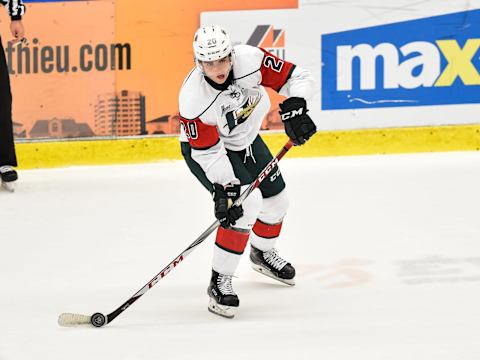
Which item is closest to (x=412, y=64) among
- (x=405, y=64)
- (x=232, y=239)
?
(x=405, y=64)

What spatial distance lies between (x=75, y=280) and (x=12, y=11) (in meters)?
2.04

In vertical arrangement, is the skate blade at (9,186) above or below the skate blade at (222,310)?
below

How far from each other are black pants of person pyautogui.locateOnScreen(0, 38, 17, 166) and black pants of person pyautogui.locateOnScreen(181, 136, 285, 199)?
1875 millimetres

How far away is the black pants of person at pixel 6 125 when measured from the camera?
18.3 ft

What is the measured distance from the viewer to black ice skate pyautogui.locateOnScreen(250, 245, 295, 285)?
4.00 m

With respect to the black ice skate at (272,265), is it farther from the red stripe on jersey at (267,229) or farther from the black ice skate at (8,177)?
the black ice skate at (8,177)

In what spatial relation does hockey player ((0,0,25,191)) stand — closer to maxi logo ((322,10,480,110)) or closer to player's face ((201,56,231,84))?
maxi logo ((322,10,480,110))

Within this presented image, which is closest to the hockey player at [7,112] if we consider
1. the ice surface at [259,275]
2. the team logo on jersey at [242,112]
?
the ice surface at [259,275]

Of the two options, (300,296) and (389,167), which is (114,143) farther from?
(300,296)

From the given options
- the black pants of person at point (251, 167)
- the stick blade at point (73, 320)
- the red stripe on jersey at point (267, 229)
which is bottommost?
the stick blade at point (73, 320)

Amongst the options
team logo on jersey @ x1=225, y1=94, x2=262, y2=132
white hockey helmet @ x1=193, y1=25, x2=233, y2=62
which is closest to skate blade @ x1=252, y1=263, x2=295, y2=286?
team logo on jersey @ x1=225, y1=94, x2=262, y2=132

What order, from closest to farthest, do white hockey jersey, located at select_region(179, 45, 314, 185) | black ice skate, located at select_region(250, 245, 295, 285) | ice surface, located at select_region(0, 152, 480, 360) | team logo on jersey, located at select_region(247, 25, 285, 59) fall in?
ice surface, located at select_region(0, 152, 480, 360)
white hockey jersey, located at select_region(179, 45, 314, 185)
black ice skate, located at select_region(250, 245, 295, 285)
team logo on jersey, located at select_region(247, 25, 285, 59)

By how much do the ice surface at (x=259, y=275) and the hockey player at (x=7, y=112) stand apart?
113 millimetres

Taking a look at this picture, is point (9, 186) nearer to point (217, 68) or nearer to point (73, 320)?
point (73, 320)
